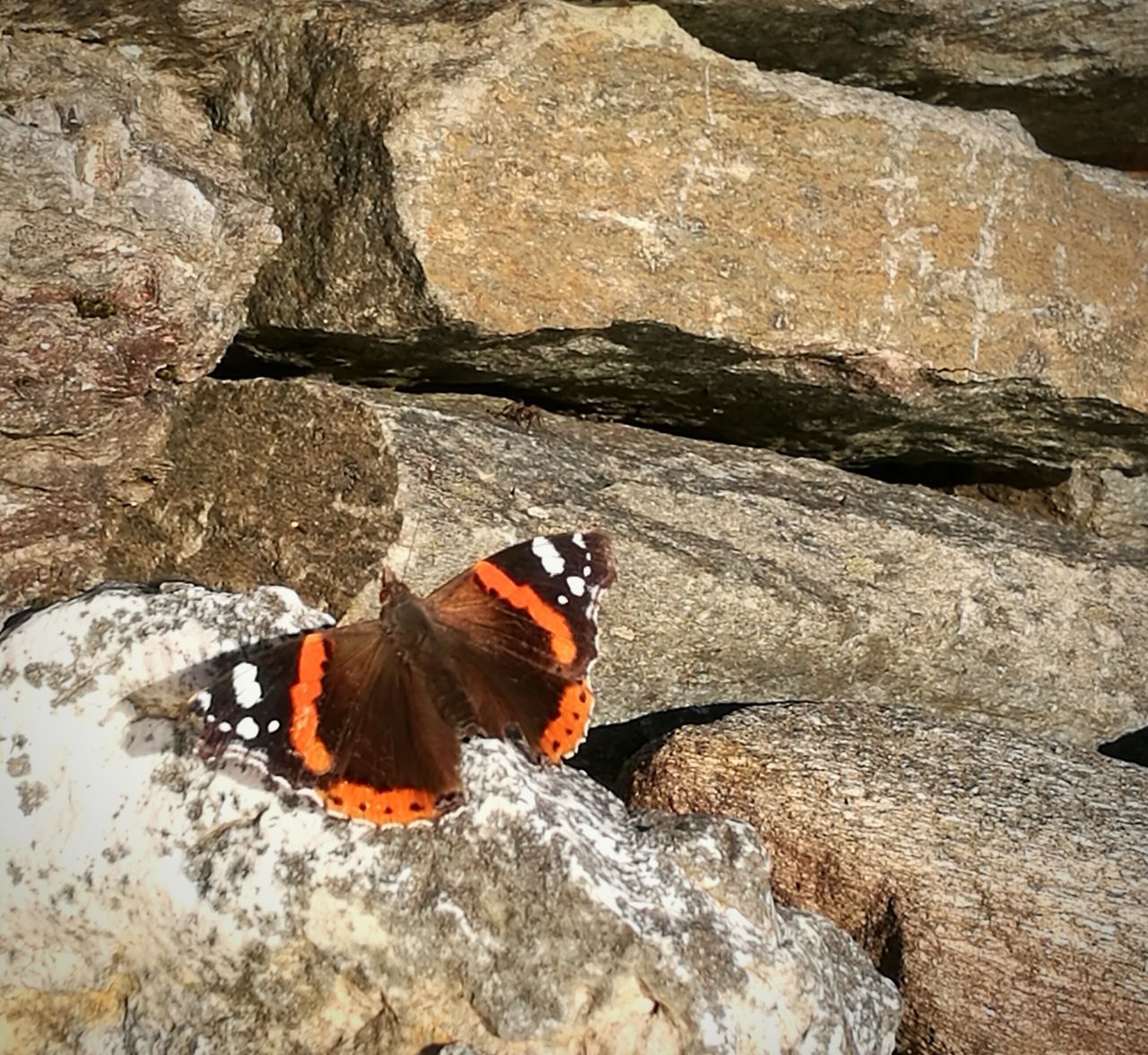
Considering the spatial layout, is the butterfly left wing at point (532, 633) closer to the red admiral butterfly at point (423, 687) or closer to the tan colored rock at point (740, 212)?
the red admiral butterfly at point (423, 687)

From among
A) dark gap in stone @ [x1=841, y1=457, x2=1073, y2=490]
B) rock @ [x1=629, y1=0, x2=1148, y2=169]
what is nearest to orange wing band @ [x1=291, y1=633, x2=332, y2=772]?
rock @ [x1=629, y1=0, x2=1148, y2=169]

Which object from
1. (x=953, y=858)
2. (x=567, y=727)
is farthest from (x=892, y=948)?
(x=567, y=727)

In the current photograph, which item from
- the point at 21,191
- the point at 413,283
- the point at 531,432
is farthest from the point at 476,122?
the point at 21,191

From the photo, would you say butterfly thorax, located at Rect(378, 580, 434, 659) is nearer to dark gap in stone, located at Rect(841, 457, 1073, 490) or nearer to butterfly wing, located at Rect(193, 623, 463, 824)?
butterfly wing, located at Rect(193, 623, 463, 824)

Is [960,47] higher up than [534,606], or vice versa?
[960,47]

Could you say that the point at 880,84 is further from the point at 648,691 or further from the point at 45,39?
the point at 45,39

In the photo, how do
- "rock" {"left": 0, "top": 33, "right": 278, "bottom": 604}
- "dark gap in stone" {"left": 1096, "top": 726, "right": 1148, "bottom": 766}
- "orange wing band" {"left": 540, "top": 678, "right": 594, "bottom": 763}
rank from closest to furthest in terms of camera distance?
1. "orange wing band" {"left": 540, "top": 678, "right": 594, "bottom": 763}
2. "rock" {"left": 0, "top": 33, "right": 278, "bottom": 604}
3. "dark gap in stone" {"left": 1096, "top": 726, "right": 1148, "bottom": 766}

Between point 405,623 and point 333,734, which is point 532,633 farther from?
point 333,734
